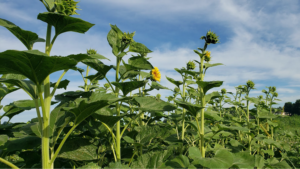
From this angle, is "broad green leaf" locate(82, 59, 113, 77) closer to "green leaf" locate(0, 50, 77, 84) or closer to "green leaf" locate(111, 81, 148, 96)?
"green leaf" locate(111, 81, 148, 96)

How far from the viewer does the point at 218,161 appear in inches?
61.0

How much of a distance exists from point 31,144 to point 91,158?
1.43 feet

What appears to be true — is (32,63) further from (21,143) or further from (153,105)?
(153,105)

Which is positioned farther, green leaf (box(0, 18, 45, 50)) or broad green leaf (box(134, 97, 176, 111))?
broad green leaf (box(134, 97, 176, 111))

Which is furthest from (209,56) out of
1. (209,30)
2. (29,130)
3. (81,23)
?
(29,130)

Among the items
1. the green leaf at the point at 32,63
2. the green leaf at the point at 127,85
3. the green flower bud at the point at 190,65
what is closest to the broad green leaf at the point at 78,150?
the green leaf at the point at 127,85

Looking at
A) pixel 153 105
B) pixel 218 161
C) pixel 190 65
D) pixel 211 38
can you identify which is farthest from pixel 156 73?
pixel 218 161

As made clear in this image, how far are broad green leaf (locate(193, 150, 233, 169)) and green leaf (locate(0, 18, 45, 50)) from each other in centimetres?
139

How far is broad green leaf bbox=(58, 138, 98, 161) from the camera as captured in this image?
1.52 m

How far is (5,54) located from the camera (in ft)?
2.94

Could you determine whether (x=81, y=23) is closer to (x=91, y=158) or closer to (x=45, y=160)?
(x=45, y=160)

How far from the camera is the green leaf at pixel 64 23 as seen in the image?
111 cm

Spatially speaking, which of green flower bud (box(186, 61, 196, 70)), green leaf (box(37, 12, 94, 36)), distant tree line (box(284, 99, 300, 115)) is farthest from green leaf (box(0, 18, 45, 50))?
distant tree line (box(284, 99, 300, 115))

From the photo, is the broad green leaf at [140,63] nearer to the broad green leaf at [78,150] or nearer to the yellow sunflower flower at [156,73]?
the broad green leaf at [78,150]
